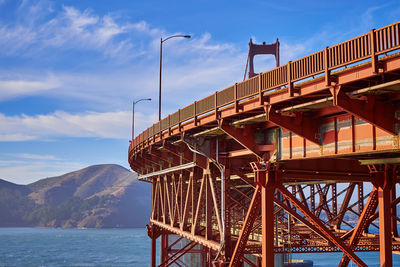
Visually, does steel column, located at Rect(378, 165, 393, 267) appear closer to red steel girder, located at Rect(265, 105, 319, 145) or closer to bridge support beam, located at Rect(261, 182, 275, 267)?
bridge support beam, located at Rect(261, 182, 275, 267)

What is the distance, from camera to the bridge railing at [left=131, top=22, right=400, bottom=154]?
12680 millimetres

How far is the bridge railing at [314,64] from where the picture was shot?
41.6 ft

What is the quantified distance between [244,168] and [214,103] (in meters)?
5.21

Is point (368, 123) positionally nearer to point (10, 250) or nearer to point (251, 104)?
point (251, 104)

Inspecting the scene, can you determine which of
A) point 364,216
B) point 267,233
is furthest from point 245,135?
point 364,216

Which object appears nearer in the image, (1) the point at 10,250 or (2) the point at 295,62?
(2) the point at 295,62

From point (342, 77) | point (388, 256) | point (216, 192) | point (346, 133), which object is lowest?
point (388, 256)

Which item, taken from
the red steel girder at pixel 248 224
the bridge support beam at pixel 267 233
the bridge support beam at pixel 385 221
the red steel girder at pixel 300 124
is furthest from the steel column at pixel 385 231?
the red steel girder at pixel 300 124

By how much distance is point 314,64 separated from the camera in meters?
15.0

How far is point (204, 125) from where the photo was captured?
78.9 ft

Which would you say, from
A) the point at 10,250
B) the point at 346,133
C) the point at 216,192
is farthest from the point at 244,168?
the point at 10,250

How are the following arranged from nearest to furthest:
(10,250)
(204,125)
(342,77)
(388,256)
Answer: (342,77), (388,256), (204,125), (10,250)

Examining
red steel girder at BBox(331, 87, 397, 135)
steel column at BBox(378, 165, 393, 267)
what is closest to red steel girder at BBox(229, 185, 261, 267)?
steel column at BBox(378, 165, 393, 267)

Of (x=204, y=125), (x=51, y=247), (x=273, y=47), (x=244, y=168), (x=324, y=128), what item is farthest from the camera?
(x=51, y=247)
